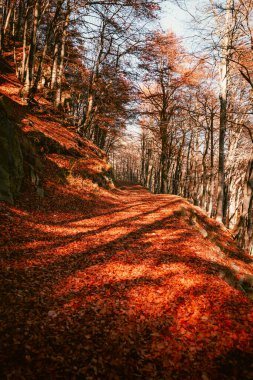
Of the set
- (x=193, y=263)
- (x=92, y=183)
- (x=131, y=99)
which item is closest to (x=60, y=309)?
(x=193, y=263)

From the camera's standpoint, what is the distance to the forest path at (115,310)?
318cm

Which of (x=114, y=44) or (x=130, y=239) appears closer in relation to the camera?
(x=130, y=239)

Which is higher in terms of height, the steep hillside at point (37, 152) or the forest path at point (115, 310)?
the steep hillside at point (37, 152)

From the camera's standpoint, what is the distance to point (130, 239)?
7.66 m

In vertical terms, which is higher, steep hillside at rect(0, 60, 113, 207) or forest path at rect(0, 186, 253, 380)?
steep hillside at rect(0, 60, 113, 207)

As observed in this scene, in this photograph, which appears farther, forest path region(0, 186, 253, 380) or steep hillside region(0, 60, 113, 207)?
steep hillside region(0, 60, 113, 207)

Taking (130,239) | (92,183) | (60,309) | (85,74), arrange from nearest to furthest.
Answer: (60,309)
(130,239)
(92,183)
(85,74)

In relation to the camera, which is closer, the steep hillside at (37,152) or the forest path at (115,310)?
the forest path at (115,310)

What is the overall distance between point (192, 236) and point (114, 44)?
1602 cm

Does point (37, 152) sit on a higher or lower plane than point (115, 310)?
higher

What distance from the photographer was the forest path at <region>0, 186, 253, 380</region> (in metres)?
3.18

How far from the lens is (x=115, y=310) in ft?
13.9

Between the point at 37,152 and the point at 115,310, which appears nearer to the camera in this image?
the point at 115,310

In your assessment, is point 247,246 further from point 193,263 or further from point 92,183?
point 92,183
